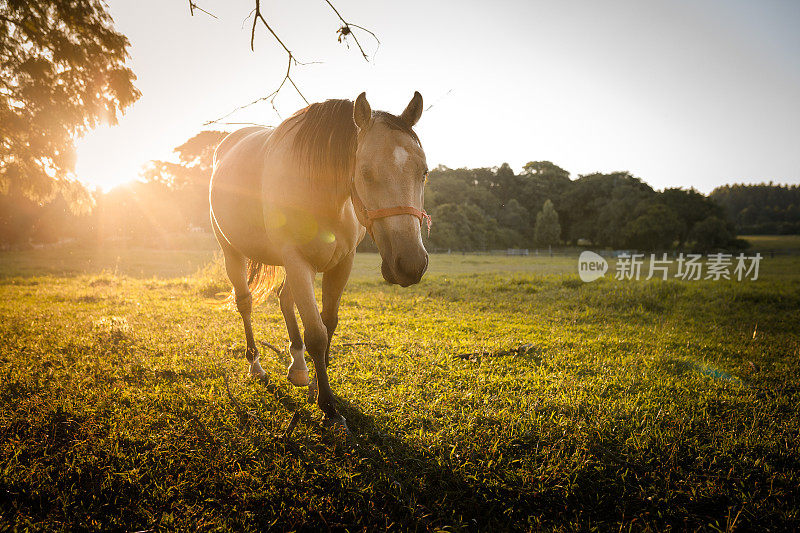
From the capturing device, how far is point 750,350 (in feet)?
16.7

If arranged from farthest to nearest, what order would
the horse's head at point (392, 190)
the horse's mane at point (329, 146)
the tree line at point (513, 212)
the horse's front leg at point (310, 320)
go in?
the tree line at point (513, 212) → the horse's front leg at point (310, 320) → the horse's mane at point (329, 146) → the horse's head at point (392, 190)

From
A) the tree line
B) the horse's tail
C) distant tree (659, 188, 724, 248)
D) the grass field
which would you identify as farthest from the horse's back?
distant tree (659, 188, 724, 248)

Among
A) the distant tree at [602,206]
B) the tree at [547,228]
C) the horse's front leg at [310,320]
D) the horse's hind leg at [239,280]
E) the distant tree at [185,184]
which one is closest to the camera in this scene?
the horse's front leg at [310,320]

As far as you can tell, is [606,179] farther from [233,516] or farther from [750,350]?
[233,516]

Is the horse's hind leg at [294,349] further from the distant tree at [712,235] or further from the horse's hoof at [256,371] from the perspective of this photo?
the distant tree at [712,235]

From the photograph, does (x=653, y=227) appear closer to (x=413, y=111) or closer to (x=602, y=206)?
(x=602, y=206)

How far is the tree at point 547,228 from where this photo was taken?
54344 mm

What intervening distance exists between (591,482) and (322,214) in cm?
248

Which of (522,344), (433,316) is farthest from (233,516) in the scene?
(433,316)

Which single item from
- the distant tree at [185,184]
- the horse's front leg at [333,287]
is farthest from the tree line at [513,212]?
the horse's front leg at [333,287]

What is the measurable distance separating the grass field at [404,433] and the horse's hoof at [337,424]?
0.19ft

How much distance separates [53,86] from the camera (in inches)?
202

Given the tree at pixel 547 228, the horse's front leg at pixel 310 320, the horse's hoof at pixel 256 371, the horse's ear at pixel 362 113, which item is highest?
the tree at pixel 547 228

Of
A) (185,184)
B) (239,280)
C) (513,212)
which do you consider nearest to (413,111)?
(239,280)
